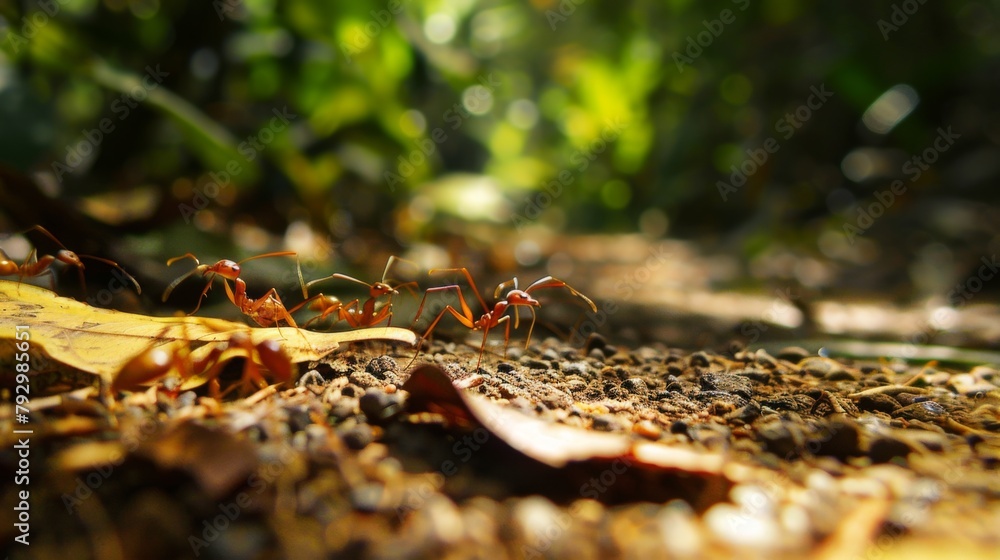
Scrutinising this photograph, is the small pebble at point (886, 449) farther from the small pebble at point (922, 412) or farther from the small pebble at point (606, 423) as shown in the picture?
the small pebble at point (606, 423)

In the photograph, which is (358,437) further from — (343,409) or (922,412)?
(922,412)

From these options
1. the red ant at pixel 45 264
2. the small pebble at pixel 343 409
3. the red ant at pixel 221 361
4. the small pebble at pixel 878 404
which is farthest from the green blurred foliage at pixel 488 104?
the small pebble at pixel 878 404

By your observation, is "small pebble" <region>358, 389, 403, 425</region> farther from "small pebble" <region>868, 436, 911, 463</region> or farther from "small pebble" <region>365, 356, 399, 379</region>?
"small pebble" <region>868, 436, 911, 463</region>

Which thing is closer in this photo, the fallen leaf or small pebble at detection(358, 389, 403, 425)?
the fallen leaf

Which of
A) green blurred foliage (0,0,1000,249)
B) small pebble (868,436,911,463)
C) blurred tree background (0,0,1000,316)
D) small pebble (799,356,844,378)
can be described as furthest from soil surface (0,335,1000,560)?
green blurred foliage (0,0,1000,249)

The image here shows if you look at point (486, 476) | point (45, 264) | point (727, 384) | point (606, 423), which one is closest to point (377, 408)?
point (486, 476)

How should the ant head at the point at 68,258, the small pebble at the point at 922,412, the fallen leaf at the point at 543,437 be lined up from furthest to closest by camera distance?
the ant head at the point at 68,258
the small pebble at the point at 922,412
the fallen leaf at the point at 543,437
